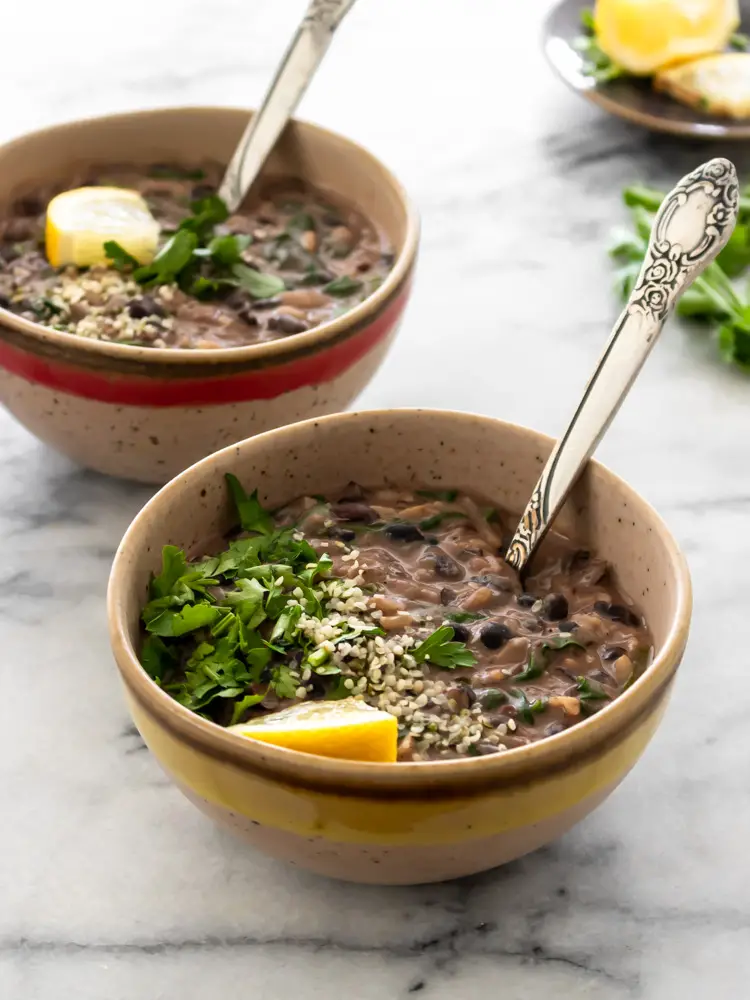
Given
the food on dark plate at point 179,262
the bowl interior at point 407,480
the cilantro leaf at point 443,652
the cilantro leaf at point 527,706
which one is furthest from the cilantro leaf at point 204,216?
the cilantro leaf at point 527,706

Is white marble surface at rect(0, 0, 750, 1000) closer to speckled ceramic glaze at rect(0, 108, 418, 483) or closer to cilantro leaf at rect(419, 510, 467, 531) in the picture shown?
speckled ceramic glaze at rect(0, 108, 418, 483)

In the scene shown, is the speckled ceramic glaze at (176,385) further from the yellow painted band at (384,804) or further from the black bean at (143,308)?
the yellow painted band at (384,804)

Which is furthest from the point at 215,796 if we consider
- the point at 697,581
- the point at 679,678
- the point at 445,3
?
the point at 445,3

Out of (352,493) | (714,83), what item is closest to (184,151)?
(352,493)

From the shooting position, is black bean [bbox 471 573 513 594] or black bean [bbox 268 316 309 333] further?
black bean [bbox 268 316 309 333]

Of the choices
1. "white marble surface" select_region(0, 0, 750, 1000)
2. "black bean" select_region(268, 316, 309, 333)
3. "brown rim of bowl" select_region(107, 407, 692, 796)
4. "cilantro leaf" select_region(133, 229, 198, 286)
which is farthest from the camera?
"cilantro leaf" select_region(133, 229, 198, 286)

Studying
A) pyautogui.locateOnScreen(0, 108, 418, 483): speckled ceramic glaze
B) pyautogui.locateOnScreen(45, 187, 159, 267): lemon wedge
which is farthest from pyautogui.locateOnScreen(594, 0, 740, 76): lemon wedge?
pyautogui.locateOnScreen(45, 187, 159, 267): lemon wedge

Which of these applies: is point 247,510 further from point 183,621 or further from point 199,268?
point 199,268

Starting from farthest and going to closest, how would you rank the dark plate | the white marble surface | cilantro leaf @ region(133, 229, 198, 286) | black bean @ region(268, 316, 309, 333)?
the dark plate
cilantro leaf @ region(133, 229, 198, 286)
black bean @ region(268, 316, 309, 333)
the white marble surface
